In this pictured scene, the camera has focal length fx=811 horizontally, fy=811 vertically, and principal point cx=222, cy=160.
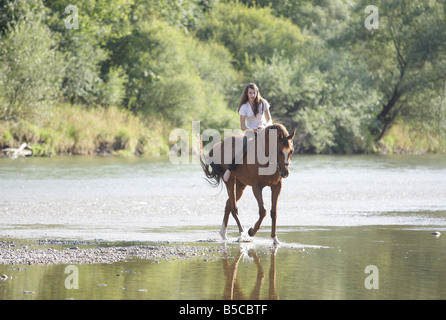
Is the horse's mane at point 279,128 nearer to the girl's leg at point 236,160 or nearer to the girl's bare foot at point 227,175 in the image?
the girl's leg at point 236,160

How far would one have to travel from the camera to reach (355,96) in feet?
179

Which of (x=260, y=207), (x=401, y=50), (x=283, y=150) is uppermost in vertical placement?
(x=401, y=50)

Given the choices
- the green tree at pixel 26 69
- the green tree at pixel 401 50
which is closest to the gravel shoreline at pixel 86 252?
the green tree at pixel 26 69

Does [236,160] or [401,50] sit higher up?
[401,50]

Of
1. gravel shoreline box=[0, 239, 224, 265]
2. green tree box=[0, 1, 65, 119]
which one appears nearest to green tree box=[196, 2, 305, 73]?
green tree box=[0, 1, 65, 119]

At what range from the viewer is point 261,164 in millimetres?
12930

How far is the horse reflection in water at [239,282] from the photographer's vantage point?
327 inches

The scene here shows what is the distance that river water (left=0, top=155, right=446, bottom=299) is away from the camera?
8.70 meters

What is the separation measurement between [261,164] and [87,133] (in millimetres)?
32743

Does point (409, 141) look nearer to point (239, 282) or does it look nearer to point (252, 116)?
point (252, 116)

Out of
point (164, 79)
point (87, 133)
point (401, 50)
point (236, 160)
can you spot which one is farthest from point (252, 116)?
point (401, 50)

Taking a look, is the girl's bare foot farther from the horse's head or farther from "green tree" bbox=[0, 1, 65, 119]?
"green tree" bbox=[0, 1, 65, 119]

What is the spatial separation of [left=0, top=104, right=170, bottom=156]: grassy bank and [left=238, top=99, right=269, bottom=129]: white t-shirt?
2899cm

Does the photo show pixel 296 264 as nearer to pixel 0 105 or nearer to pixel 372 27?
pixel 0 105
